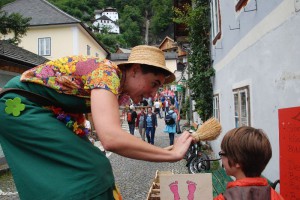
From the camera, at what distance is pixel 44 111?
196 centimetres

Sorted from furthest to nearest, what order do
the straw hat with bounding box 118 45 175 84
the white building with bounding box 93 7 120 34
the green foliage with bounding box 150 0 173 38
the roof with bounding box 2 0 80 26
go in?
1. the white building with bounding box 93 7 120 34
2. the green foliage with bounding box 150 0 173 38
3. the roof with bounding box 2 0 80 26
4. the straw hat with bounding box 118 45 175 84

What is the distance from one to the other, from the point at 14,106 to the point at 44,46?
98.1 ft

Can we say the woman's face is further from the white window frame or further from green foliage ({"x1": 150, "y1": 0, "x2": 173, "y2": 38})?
green foliage ({"x1": 150, "y1": 0, "x2": 173, "y2": 38})

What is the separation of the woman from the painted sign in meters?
1.76

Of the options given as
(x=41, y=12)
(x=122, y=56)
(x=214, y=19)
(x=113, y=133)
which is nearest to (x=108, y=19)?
(x=122, y=56)

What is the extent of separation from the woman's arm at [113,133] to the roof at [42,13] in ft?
89.9

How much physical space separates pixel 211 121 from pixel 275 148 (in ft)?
8.59

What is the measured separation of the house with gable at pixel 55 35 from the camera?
1137 inches

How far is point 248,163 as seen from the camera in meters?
2.25

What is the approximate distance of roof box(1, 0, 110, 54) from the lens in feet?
96.4

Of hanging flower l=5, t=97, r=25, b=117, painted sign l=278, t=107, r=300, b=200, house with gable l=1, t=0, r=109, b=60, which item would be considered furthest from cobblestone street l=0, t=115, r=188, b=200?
house with gable l=1, t=0, r=109, b=60

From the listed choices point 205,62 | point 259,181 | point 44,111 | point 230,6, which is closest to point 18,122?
point 44,111

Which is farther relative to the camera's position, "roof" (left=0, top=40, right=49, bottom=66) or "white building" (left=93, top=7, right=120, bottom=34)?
"white building" (left=93, top=7, right=120, bottom=34)

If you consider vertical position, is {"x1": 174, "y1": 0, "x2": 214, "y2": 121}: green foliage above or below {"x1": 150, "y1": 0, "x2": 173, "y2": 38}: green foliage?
below
